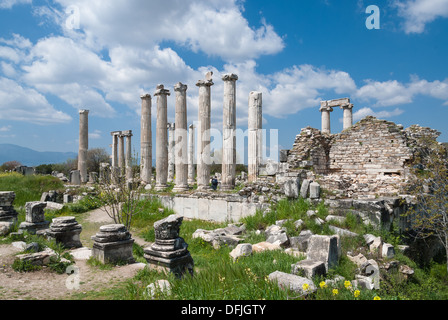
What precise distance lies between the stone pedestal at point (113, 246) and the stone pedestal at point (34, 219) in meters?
4.77

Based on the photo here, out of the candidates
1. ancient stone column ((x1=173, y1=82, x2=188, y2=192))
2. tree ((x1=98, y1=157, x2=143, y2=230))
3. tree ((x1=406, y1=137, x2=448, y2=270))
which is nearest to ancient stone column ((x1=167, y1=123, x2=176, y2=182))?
ancient stone column ((x1=173, y1=82, x2=188, y2=192))

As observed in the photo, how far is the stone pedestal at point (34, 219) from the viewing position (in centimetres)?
1103

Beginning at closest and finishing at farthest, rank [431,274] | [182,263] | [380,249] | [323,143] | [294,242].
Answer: [182,263] < [380,249] < [294,242] < [431,274] < [323,143]

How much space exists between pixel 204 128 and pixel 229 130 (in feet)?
6.82

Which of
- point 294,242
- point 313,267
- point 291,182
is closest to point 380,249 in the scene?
point 294,242

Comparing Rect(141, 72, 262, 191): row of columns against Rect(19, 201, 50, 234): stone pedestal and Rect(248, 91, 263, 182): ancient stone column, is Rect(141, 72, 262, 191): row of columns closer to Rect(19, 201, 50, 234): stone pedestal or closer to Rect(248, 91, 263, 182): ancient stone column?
Rect(248, 91, 263, 182): ancient stone column

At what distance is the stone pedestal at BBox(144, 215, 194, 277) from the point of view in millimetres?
6367

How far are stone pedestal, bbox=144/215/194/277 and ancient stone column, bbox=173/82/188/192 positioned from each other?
12.1 m

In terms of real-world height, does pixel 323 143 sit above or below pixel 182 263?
above

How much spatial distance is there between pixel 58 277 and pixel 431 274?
1095cm

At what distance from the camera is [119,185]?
35.6 ft

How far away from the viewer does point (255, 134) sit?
16500 mm

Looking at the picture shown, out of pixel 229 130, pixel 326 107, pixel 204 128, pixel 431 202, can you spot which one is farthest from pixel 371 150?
pixel 204 128
